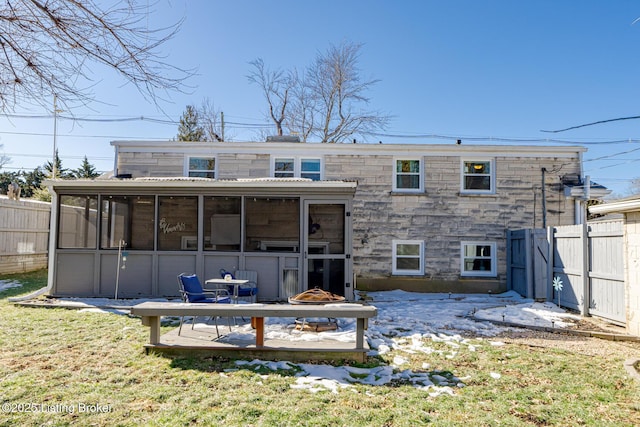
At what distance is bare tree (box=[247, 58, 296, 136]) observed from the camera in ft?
72.8

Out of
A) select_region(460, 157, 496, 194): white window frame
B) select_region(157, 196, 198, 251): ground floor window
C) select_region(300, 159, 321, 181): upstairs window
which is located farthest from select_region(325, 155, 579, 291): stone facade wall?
Result: select_region(157, 196, 198, 251): ground floor window

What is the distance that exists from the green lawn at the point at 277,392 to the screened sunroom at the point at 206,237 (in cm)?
348

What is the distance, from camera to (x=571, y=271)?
8.12m

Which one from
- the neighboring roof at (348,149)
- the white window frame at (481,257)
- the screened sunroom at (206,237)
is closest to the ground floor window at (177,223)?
the screened sunroom at (206,237)

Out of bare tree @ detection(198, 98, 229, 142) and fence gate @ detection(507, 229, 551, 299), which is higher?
bare tree @ detection(198, 98, 229, 142)

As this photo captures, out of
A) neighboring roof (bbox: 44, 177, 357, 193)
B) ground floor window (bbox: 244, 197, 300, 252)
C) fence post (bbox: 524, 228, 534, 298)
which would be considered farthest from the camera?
fence post (bbox: 524, 228, 534, 298)

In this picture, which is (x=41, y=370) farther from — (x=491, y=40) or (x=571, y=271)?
(x=491, y=40)

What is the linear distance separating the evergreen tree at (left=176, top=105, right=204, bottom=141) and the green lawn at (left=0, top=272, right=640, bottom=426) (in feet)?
74.6

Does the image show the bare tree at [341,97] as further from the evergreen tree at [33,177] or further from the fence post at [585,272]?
the evergreen tree at [33,177]

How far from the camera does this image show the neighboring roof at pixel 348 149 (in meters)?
11.0

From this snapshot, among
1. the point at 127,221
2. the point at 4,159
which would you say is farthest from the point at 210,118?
the point at 127,221

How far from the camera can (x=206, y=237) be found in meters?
8.81

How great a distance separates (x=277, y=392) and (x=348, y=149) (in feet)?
27.0

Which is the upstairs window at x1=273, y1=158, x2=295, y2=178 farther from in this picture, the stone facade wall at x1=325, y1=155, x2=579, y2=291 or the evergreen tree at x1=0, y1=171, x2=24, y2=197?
the evergreen tree at x1=0, y1=171, x2=24, y2=197
